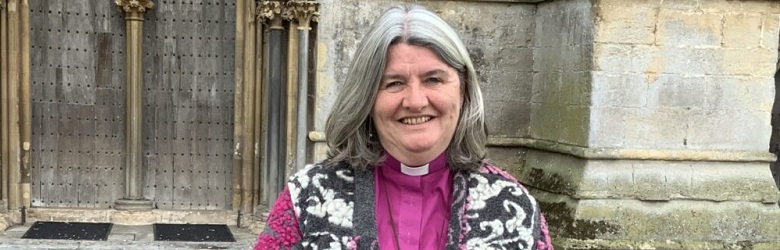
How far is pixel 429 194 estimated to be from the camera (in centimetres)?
140

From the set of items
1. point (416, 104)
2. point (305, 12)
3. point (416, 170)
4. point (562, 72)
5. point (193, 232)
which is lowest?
point (193, 232)

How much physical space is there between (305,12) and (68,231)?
2533 mm

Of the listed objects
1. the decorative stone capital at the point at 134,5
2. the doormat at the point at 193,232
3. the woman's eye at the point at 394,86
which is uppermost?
the decorative stone capital at the point at 134,5

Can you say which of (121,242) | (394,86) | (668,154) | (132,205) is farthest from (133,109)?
(394,86)

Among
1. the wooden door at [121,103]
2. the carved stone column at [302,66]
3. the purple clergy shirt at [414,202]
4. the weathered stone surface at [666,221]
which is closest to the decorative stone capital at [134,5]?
the wooden door at [121,103]

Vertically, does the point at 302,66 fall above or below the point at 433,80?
above

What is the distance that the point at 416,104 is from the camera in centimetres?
126

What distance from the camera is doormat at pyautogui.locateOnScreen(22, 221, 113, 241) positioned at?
5430 millimetres

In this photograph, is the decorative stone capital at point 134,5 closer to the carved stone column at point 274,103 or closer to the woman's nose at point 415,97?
the carved stone column at point 274,103

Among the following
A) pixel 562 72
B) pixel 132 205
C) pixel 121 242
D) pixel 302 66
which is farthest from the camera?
pixel 132 205

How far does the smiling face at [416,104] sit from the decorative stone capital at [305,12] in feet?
13.6

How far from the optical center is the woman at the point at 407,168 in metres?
1.27

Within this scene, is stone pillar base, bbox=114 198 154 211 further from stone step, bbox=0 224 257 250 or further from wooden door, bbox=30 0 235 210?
stone step, bbox=0 224 257 250

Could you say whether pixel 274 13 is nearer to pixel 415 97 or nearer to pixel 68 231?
pixel 68 231
